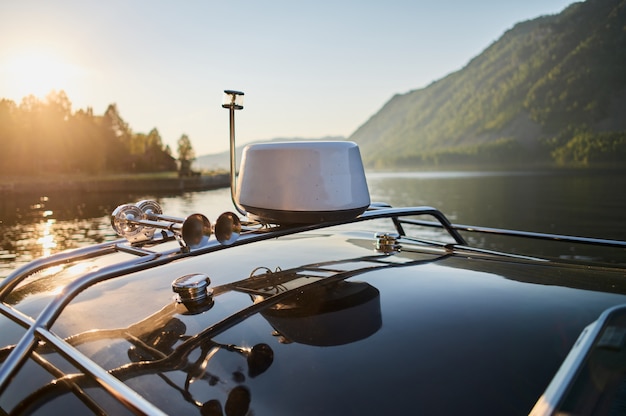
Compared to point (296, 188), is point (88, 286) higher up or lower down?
lower down

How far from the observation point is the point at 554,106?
13912 cm

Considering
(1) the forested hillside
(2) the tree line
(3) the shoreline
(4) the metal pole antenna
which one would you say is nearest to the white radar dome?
(4) the metal pole antenna

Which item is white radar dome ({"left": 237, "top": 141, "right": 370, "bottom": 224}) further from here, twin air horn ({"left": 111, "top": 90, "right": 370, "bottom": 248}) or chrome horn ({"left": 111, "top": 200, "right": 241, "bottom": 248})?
chrome horn ({"left": 111, "top": 200, "right": 241, "bottom": 248})

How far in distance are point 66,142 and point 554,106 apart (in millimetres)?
146996

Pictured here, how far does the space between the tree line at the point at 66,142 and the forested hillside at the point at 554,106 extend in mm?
111913

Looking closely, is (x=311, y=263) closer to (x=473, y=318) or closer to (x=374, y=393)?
(x=473, y=318)

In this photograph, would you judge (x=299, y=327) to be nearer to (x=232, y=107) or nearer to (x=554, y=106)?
(x=232, y=107)

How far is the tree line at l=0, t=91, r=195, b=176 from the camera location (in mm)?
25044

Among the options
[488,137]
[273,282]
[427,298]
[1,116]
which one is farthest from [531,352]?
[488,137]

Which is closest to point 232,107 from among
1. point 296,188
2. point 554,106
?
point 296,188

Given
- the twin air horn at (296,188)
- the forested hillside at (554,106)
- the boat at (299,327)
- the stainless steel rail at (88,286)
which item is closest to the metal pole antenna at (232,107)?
the boat at (299,327)

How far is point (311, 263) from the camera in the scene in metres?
2.19

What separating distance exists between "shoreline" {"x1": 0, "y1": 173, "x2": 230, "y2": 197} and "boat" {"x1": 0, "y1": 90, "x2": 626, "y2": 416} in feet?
72.3

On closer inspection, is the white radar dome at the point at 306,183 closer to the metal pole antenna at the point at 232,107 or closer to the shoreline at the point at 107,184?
the metal pole antenna at the point at 232,107
